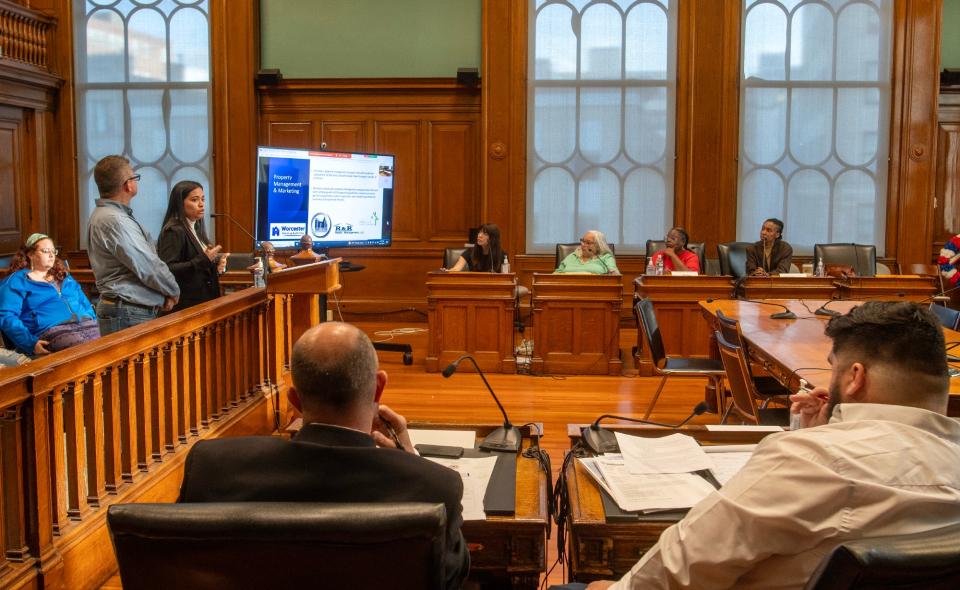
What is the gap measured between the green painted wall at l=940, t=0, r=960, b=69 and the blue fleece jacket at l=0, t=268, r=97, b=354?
9.18m

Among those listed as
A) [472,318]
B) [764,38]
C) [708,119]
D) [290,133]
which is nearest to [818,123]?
[764,38]

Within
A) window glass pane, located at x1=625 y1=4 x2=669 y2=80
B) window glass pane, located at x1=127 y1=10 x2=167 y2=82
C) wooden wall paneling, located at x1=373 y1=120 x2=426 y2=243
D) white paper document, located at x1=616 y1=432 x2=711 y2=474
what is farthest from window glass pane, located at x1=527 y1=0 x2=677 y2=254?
white paper document, located at x1=616 y1=432 x2=711 y2=474

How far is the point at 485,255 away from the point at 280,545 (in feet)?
20.7

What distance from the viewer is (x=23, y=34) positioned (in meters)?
9.04

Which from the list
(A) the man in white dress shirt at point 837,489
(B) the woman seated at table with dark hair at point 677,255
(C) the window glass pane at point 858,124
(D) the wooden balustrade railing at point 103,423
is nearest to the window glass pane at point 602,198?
(B) the woman seated at table with dark hair at point 677,255

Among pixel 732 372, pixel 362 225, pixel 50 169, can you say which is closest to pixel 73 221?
pixel 50 169

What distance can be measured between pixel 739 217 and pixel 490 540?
8.15 m

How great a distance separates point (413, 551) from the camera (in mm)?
1289

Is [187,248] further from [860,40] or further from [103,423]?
[860,40]

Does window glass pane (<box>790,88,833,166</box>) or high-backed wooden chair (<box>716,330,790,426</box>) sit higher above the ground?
window glass pane (<box>790,88,833,166</box>)

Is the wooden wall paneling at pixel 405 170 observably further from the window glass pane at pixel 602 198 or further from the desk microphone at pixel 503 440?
the desk microphone at pixel 503 440

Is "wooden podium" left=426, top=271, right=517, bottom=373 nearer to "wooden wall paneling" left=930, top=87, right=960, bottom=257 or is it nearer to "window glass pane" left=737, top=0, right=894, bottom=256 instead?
"window glass pane" left=737, top=0, right=894, bottom=256

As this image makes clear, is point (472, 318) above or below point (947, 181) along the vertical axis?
below

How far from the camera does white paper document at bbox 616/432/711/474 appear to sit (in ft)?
6.79
